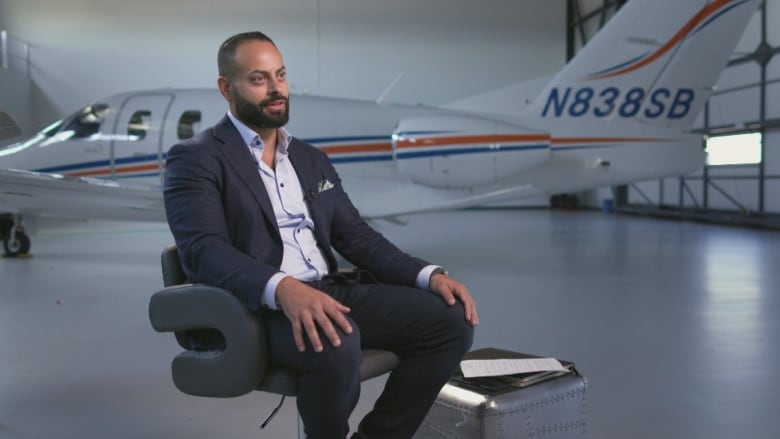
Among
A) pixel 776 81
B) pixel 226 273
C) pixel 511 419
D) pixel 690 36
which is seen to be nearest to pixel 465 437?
pixel 511 419

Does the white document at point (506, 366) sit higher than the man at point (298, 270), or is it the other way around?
the man at point (298, 270)

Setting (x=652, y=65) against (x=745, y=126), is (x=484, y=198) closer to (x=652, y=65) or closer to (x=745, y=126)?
(x=652, y=65)

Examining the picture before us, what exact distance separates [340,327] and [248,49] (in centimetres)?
87

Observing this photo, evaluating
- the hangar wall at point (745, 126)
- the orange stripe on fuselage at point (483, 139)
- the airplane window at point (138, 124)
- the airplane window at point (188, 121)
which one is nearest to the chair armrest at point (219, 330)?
the orange stripe on fuselage at point (483, 139)

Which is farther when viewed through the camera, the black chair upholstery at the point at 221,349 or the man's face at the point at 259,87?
the man's face at the point at 259,87

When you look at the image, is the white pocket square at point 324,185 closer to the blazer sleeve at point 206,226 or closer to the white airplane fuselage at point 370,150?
the blazer sleeve at point 206,226

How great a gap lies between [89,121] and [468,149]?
4.54 meters

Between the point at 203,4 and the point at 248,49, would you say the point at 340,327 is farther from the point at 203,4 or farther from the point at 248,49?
the point at 203,4

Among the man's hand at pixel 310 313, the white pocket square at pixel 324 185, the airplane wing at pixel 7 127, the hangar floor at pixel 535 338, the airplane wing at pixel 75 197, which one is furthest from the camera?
the airplane wing at pixel 75 197

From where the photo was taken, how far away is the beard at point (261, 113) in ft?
6.39

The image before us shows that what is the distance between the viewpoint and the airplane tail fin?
715cm

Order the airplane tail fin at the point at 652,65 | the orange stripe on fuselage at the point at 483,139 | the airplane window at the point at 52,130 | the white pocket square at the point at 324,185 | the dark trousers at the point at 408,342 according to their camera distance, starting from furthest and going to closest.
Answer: the airplane window at the point at 52,130 < the airplane tail fin at the point at 652,65 < the orange stripe on fuselage at the point at 483,139 < the white pocket square at the point at 324,185 < the dark trousers at the point at 408,342

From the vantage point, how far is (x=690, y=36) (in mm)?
7207

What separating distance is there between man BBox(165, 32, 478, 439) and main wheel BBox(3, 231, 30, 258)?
23.9 feet
